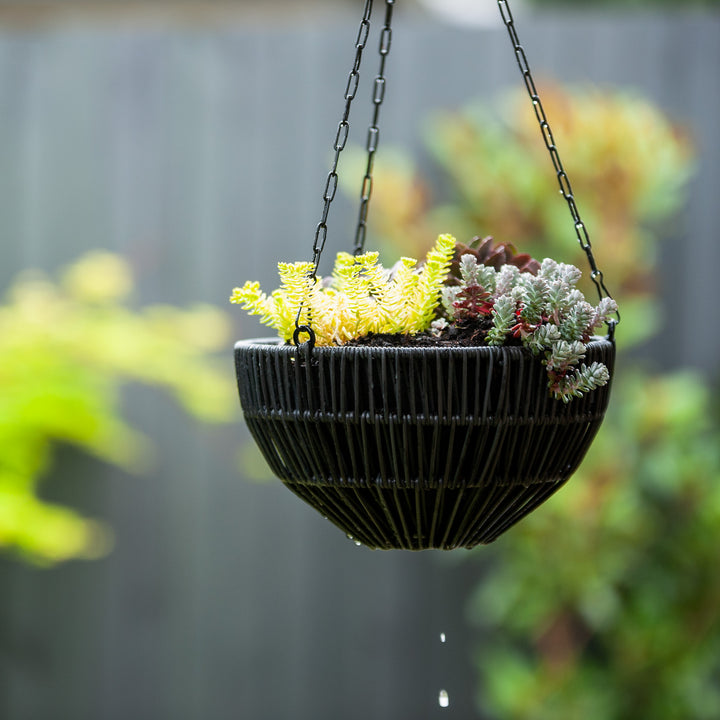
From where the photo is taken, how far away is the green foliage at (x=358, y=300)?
2.73ft

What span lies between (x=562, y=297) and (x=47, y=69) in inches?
88.6

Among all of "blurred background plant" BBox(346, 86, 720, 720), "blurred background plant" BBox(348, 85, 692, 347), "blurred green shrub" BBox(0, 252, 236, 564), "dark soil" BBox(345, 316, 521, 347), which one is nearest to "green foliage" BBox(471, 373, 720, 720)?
"blurred background plant" BBox(346, 86, 720, 720)

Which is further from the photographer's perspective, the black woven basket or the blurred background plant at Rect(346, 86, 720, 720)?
the blurred background plant at Rect(346, 86, 720, 720)

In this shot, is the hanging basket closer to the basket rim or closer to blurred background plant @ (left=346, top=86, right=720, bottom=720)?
the basket rim

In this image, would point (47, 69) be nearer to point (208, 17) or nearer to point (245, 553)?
point (245, 553)

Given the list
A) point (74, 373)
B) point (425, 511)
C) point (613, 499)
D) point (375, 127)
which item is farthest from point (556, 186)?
point (425, 511)

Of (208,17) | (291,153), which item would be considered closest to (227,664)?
(291,153)

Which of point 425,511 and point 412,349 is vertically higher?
point 412,349

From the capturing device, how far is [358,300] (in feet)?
2.77

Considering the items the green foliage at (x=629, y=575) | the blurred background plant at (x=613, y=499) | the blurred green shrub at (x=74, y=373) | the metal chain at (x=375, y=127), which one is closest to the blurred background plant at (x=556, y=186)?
the blurred background plant at (x=613, y=499)

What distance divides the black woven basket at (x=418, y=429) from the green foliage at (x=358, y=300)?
0.04m

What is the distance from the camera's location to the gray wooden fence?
101 inches

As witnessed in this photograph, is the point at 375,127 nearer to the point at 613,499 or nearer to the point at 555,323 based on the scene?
the point at 555,323

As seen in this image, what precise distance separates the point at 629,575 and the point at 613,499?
0.21 m
